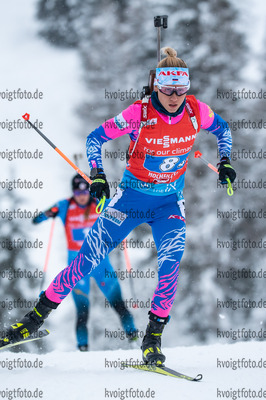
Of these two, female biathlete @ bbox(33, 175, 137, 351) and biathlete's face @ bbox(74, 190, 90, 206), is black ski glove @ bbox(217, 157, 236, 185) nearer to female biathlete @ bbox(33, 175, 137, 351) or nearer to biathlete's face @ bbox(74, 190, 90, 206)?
female biathlete @ bbox(33, 175, 137, 351)

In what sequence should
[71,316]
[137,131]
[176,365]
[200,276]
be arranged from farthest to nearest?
[71,316] → [200,276] → [176,365] → [137,131]

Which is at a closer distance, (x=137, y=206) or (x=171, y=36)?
(x=137, y=206)

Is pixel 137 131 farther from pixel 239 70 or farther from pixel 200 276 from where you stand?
pixel 239 70

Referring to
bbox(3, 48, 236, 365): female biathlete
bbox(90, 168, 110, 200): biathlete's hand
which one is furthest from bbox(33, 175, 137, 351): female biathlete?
bbox(90, 168, 110, 200): biathlete's hand

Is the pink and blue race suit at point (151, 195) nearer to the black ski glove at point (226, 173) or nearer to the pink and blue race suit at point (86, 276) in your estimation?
the black ski glove at point (226, 173)

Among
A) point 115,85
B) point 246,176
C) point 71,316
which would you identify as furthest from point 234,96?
point 71,316

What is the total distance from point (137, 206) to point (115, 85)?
12.0 meters

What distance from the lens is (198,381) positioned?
3836mm

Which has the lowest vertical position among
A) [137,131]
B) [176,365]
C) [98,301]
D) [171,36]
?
[98,301]

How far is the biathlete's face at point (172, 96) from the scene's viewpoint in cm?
429

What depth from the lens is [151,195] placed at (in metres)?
4.58

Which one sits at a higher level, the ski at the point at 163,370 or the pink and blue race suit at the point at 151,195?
the pink and blue race suit at the point at 151,195

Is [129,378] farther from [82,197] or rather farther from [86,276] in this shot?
[82,197]

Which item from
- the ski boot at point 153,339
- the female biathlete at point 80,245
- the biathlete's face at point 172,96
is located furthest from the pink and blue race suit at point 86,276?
the biathlete's face at point 172,96
